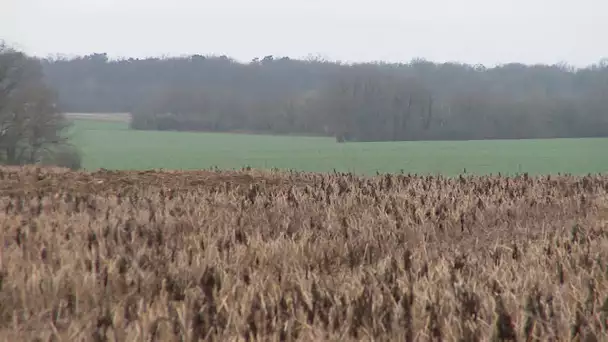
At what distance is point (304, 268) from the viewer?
14.1 feet

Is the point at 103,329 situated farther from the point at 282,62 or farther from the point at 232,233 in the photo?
the point at 282,62

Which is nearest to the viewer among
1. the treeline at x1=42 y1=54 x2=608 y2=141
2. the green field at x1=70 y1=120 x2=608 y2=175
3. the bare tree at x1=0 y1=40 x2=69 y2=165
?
the green field at x1=70 y1=120 x2=608 y2=175

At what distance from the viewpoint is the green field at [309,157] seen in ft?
101

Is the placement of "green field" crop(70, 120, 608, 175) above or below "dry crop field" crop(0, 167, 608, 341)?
below

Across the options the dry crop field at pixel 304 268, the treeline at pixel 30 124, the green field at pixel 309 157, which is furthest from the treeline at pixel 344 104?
the dry crop field at pixel 304 268

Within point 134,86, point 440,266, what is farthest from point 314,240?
point 134,86

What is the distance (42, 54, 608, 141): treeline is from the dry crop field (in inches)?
2118

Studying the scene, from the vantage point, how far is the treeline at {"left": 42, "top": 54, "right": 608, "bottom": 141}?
207 ft

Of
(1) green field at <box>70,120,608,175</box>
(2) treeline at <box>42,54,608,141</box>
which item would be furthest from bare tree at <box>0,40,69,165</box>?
(2) treeline at <box>42,54,608,141</box>

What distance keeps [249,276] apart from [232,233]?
1372 millimetres

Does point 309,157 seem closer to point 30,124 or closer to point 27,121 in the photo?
point 30,124

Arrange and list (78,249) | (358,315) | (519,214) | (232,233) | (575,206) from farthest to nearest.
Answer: (575,206) < (519,214) < (232,233) < (78,249) < (358,315)

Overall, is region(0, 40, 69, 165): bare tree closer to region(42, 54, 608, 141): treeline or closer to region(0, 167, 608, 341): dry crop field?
region(42, 54, 608, 141): treeline

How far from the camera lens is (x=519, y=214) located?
22.4 feet
